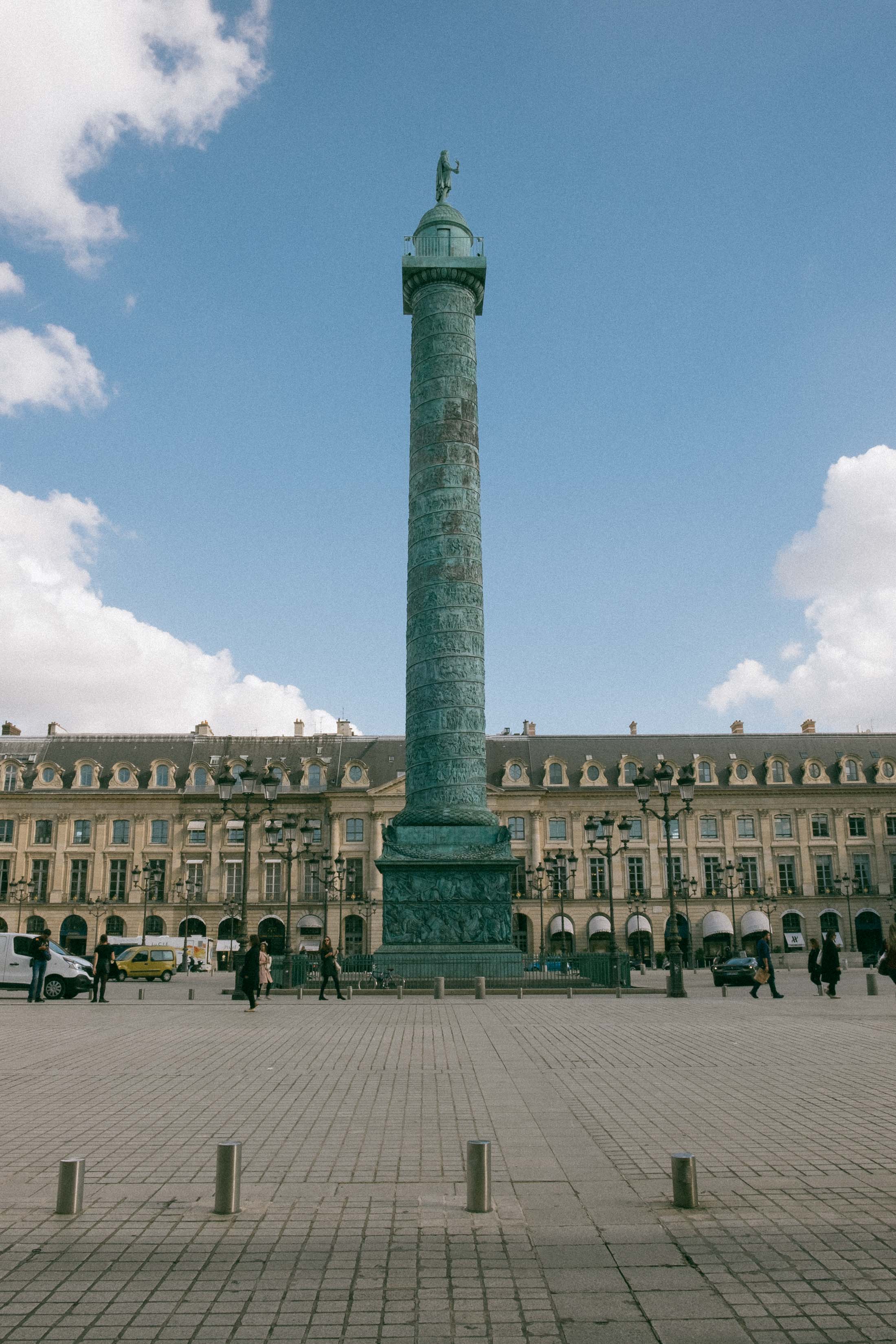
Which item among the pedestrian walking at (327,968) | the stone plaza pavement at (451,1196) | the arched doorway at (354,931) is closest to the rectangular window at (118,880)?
the arched doorway at (354,931)

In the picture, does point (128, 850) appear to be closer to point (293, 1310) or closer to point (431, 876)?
point (431, 876)

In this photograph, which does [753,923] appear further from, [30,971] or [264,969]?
Result: [264,969]

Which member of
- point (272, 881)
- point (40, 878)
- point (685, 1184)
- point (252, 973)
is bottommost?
point (685, 1184)

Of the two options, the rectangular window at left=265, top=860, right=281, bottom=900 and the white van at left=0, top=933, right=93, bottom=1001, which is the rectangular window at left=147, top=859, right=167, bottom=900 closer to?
the rectangular window at left=265, top=860, right=281, bottom=900

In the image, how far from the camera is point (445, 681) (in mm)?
28625

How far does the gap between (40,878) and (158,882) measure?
20.7 feet

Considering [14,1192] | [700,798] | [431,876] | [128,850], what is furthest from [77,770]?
[14,1192]

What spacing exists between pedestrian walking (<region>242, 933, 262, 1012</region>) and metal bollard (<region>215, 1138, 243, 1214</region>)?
493 inches

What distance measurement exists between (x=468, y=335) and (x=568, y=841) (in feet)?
111

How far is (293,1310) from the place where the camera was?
451 cm

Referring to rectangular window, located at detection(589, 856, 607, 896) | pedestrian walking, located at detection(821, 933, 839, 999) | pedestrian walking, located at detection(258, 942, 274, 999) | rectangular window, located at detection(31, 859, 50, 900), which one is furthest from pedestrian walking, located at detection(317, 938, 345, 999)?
rectangular window, located at detection(31, 859, 50, 900)

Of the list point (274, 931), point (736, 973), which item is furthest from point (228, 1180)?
point (274, 931)

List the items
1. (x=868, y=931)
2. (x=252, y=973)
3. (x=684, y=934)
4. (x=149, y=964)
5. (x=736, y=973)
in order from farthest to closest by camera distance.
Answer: (x=868, y=931)
(x=684, y=934)
(x=149, y=964)
(x=736, y=973)
(x=252, y=973)

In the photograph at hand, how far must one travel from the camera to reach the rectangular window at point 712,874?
5781cm
